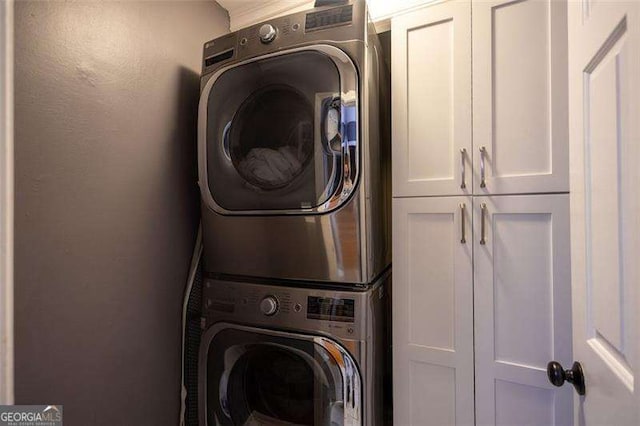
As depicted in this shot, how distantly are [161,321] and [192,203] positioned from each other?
1.60 ft

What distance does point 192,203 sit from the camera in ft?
4.27

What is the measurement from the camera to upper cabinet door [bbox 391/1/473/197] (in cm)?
101

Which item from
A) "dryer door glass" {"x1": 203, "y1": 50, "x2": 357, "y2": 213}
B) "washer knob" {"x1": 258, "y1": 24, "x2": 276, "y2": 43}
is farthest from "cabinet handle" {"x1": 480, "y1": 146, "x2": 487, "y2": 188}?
"washer knob" {"x1": 258, "y1": 24, "x2": 276, "y2": 43}

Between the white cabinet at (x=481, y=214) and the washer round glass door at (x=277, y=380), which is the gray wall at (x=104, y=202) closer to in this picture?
the washer round glass door at (x=277, y=380)

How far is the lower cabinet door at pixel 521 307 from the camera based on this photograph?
88 cm

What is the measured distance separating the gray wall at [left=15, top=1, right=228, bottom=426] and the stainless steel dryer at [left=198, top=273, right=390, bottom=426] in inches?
8.3

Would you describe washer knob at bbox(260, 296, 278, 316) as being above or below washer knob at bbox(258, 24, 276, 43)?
below

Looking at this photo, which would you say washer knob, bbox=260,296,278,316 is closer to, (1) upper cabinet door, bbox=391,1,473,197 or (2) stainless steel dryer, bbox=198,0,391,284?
(2) stainless steel dryer, bbox=198,0,391,284

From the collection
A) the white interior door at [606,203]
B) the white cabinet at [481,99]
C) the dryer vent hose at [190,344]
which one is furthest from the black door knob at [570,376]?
the dryer vent hose at [190,344]

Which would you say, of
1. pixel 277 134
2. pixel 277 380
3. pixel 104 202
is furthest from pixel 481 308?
pixel 104 202

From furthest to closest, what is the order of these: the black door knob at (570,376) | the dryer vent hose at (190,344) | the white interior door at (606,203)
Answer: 1. the dryer vent hose at (190,344)
2. the black door knob at (570,376)
3. the white interior door at (606,203)

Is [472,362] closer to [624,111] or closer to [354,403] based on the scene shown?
[354,403]

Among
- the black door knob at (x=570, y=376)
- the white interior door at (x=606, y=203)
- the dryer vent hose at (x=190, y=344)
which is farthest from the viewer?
the dryer vent hose at (x=190, y=344)

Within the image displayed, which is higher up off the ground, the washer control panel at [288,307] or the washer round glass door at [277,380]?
the washer control panel at [288,307]
